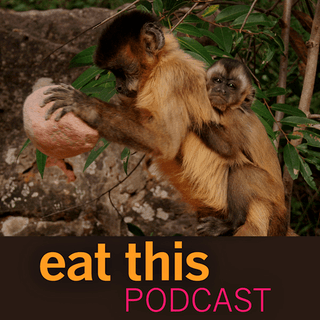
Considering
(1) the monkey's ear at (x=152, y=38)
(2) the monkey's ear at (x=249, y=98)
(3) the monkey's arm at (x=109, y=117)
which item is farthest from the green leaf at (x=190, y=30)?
(3) the monkey's arm at (x=109, y=117)

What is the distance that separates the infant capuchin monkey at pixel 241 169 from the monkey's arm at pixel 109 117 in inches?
15.4

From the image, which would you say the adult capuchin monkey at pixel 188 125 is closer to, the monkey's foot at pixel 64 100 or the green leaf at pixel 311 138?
the monkey's foot at pixel 64 100

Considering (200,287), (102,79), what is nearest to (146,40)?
(102,79)

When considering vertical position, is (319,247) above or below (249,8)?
below

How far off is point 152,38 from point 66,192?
242 centimetres

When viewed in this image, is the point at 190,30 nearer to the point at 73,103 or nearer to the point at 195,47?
the point at 195,47

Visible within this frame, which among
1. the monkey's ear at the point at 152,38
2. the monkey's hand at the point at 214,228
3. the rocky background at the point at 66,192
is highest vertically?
the monkey's ear at the point at 152,38

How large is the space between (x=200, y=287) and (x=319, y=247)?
73 centimetres

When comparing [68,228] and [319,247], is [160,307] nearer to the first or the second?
[319,247]

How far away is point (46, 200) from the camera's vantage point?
13.7 ft

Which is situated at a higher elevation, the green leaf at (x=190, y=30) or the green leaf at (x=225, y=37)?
the green leaf at (x=190, y=30)

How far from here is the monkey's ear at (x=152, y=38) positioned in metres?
2.21

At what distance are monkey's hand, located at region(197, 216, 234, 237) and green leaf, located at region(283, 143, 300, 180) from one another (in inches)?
31.7

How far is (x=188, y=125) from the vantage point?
216 cm
